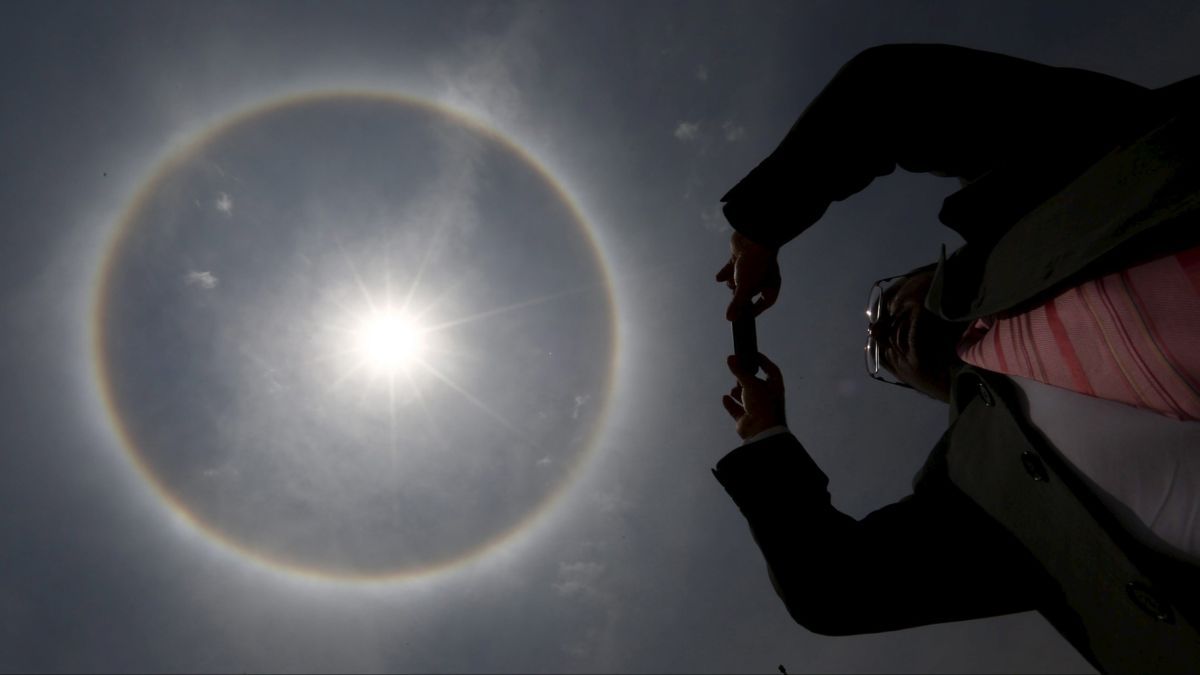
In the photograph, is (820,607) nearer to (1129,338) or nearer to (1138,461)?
(1138,461)

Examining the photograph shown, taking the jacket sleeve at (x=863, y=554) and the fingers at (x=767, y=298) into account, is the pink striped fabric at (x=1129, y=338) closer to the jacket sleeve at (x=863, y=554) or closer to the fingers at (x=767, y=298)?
the jacket sleeve at (x=863, y=554)

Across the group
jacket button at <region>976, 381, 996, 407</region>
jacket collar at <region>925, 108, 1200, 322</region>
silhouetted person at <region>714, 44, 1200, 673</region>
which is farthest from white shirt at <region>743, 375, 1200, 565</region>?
jacket collar at <region>925, 108, 1200, 322</region>

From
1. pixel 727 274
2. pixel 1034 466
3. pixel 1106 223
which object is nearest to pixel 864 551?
pixel 1034 466

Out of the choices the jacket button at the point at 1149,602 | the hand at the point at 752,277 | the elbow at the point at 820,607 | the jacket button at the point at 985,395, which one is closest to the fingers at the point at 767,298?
the hand at the point at 752,277

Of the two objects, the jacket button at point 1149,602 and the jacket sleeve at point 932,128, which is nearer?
the jacket button at point 1149,602

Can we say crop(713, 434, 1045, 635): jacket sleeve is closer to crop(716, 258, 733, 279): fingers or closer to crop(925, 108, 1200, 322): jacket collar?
crop(716, 258, 733, 279): fingers

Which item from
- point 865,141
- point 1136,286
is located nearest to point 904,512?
point 1136,286

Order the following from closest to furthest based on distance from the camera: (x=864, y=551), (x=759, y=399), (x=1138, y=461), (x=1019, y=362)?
1. (x=1138, y=461)
2. (x=1019, y=362)
3. (x=864, y=551)
4. (x=759, y=399)
